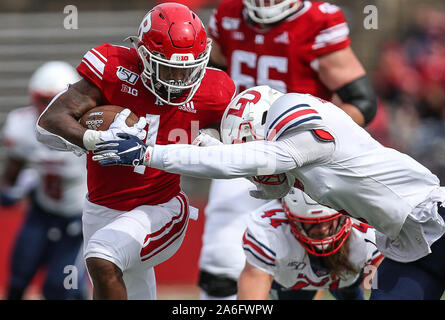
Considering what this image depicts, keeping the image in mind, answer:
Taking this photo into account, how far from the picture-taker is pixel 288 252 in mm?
4125

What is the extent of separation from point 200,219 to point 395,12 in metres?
4.29

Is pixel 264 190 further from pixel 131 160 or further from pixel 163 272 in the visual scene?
pixel 163 272

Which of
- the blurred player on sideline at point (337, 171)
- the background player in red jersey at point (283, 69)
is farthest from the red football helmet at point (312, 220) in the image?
the background player in red jersey at point (283, 69)

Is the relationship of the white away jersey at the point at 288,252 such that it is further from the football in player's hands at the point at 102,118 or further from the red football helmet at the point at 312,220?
the football in player's hands at the point at 102,118

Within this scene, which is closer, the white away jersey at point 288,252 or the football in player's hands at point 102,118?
the football in player's hands at point 102,118

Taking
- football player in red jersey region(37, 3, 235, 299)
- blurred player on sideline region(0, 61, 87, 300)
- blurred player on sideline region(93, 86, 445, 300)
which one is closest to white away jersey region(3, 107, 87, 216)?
blurred player on sideline region(0, 61, 87, 300)

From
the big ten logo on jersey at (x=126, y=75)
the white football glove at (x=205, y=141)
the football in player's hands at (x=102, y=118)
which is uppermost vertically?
the big ten logo on jersey at (x=126, y=75)

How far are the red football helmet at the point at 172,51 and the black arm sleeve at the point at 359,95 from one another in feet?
4.31

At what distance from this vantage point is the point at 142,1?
385 inches

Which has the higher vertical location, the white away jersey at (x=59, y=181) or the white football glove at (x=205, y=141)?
the white football glove at (x=205, y=141)

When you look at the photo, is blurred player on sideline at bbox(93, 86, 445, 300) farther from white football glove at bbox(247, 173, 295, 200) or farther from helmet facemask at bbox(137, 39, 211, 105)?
helmet facemask at bbox(137, 39, 211, 105)

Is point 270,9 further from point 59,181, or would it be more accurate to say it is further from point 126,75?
point 59,181

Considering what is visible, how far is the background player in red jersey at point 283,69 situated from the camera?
474cm
